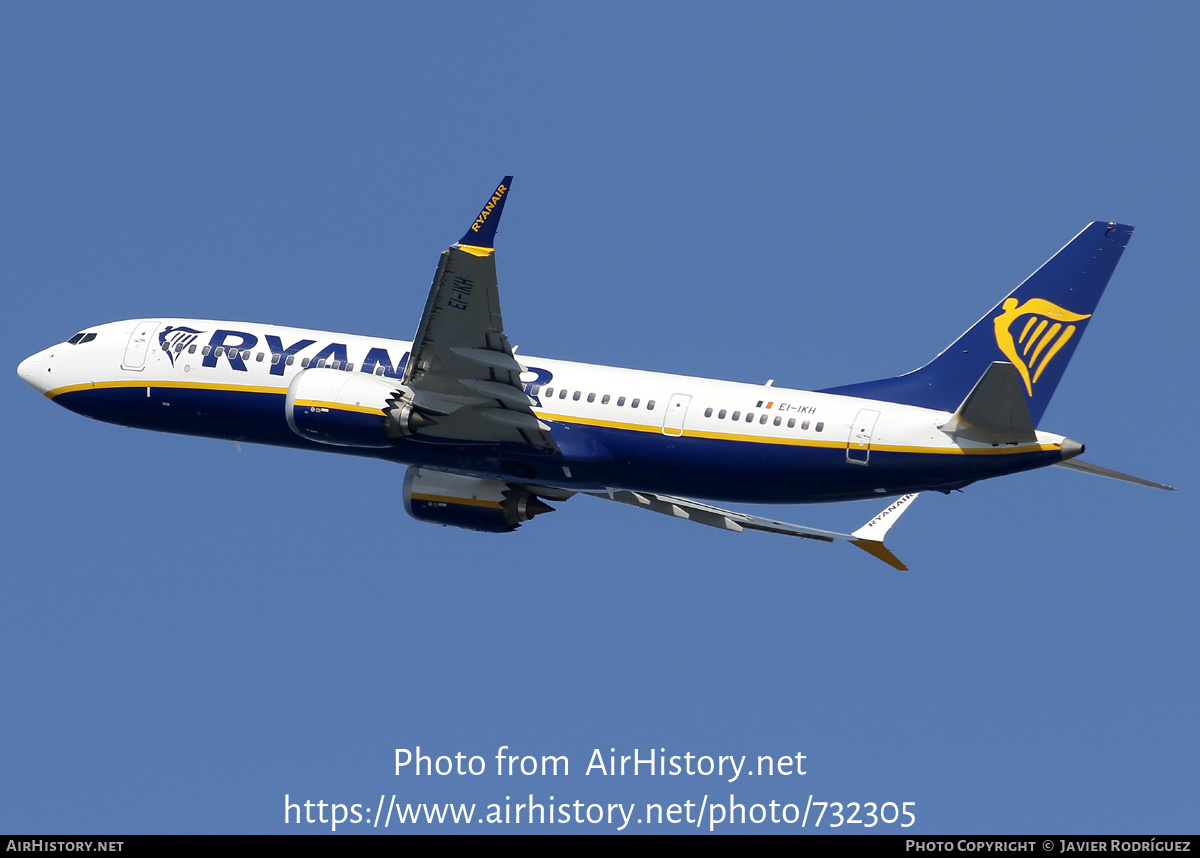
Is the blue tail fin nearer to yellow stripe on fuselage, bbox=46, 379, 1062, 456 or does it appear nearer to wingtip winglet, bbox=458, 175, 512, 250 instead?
yellow stripe on fuselage, bbox=46, 379, 1062, 456

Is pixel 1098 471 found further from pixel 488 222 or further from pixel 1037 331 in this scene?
pixel 488 222

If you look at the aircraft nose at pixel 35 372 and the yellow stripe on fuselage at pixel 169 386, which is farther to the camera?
the aircraft nose at pixel 35 372

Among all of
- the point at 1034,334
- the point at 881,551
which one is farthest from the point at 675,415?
the point at 1034,334

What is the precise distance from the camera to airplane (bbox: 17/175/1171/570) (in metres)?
37.4

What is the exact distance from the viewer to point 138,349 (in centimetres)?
4509

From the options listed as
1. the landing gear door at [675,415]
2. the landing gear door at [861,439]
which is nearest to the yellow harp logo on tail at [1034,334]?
the landing gear door at [861,439]

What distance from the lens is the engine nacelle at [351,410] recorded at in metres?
40.2

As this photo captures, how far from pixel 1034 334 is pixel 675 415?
348 inches

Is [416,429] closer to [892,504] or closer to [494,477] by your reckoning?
[494,477]

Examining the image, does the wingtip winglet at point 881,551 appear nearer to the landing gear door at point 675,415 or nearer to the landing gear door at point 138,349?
the landing gear door at point 675,415
